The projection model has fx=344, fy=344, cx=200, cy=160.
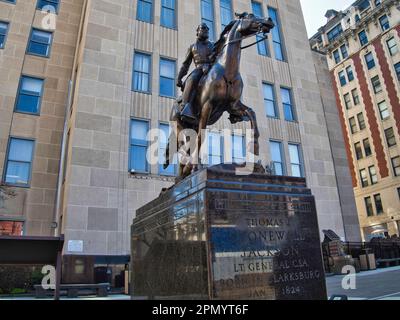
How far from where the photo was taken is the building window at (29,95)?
2219 cm

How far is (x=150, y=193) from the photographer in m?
20.3

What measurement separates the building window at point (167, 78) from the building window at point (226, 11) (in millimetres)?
6712

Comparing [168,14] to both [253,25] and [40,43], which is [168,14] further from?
[253,25]

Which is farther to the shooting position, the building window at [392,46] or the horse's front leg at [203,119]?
the building window at [392,46]

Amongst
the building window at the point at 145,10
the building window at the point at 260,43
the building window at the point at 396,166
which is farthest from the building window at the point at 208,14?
the building window at the point at 396,166

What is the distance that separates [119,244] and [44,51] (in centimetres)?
1502

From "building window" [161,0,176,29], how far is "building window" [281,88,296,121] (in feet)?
34.1

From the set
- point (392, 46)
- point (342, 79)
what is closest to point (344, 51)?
point (342, 79)

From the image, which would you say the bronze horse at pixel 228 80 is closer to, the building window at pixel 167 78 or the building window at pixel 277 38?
the building window at pixel 167 78

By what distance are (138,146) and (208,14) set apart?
12.8m

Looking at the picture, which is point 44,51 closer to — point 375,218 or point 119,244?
point 119,244

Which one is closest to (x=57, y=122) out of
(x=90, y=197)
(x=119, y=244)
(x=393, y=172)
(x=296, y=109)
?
(x=90, y=197)

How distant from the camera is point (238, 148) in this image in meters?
23.7

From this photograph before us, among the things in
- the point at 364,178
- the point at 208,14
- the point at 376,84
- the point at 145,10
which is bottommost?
the point at 364,178
